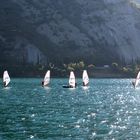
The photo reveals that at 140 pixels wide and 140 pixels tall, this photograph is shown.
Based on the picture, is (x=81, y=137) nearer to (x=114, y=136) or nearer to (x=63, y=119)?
(x=114, y=136)

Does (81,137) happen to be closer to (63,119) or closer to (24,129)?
(24,129)

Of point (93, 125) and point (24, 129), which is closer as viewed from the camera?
point (24, 129)

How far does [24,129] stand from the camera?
6456 centimetres

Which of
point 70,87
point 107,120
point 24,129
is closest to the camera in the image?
point 24,129

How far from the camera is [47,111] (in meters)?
88.0

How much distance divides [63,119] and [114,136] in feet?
57.6

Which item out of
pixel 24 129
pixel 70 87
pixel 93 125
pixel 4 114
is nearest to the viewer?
pixel 24 129

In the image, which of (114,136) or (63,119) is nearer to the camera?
(114,136)

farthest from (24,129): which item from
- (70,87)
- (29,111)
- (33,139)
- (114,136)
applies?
(70,87)

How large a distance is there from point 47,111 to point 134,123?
66.8 ft

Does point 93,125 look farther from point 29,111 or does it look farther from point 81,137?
point 29,111

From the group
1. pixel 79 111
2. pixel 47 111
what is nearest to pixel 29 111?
pixel 47 111

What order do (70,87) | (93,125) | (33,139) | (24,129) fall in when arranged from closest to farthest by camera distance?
(33,139) < (24,129) < (93,125) < (70,87)

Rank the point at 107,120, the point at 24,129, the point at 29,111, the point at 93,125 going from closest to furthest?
the point at 24,129
the point at 93,125
the point at 107,120
the point at 29,111
